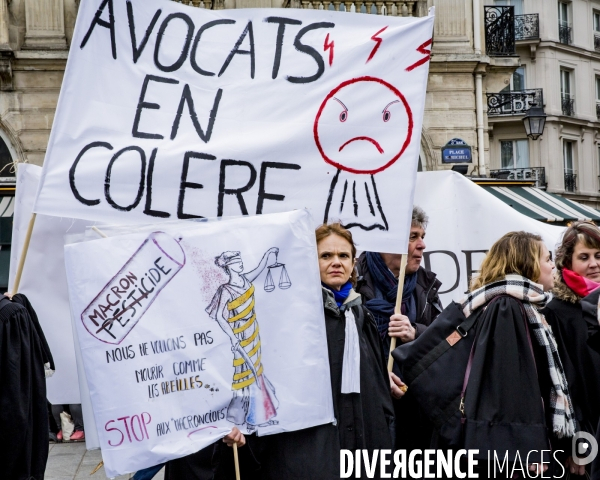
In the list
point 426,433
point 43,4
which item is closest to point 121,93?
point 426,433

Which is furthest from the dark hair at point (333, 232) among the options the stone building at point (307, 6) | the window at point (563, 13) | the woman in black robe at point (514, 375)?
the window at point (563, 13)

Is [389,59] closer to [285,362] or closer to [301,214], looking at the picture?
[301,214]

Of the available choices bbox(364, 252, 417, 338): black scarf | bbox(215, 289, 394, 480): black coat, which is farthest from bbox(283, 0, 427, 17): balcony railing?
bbox(215, 289, 394, 480): black coat

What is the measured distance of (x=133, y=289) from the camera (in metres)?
3.99

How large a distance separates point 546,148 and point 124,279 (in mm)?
33966

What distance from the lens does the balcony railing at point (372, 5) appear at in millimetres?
15969

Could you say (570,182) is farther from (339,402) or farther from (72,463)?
(339,402)

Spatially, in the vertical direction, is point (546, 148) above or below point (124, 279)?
above

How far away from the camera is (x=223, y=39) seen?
4.82 meters

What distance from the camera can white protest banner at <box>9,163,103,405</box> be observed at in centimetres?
543

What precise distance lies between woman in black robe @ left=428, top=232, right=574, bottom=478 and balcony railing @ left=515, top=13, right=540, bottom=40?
112 ft

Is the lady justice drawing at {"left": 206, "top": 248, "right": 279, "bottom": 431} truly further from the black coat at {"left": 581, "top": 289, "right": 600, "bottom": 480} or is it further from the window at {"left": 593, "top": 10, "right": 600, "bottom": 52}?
the window at {"left": 593, "top": 10, "right": 600, "bottom": 52}

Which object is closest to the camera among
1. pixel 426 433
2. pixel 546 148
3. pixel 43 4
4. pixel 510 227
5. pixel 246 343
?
pixel 246 343

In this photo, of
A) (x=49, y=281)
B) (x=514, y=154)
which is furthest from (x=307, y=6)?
(x=514, y=154)
